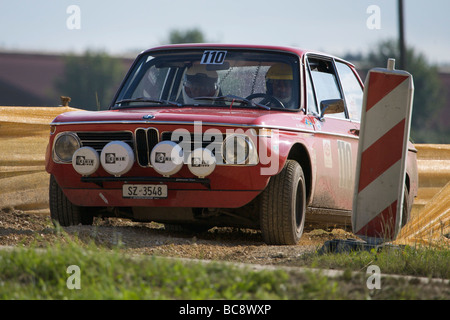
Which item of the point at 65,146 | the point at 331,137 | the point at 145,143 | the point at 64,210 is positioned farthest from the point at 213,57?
the point at 64,210

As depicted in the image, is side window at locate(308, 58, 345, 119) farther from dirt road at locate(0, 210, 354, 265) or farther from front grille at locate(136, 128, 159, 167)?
front grille at locate(136, 128, 159, 167)

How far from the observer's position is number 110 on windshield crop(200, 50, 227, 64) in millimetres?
8047

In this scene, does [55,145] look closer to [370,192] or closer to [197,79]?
[197,79]

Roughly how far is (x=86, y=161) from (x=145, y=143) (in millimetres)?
500

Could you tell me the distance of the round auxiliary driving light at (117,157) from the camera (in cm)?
681

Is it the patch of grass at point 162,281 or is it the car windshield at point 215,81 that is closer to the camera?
the patch of grass at point 162,281

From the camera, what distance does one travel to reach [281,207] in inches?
273

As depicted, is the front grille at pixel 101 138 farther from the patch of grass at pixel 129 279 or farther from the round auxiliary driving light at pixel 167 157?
the patch of grass at pixel 129 279

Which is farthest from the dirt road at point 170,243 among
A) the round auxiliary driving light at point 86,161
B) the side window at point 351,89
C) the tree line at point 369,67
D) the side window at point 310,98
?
the tree line at point 369,67

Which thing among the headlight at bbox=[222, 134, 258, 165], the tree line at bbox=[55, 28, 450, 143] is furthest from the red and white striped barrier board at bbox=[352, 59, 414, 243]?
the tree line at bbox=[55, 28, 450, 143]

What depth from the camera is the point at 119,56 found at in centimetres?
8225

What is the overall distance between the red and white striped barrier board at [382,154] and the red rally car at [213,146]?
741 mm

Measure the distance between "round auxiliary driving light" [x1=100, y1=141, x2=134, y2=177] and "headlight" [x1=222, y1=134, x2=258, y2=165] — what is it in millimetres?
765
